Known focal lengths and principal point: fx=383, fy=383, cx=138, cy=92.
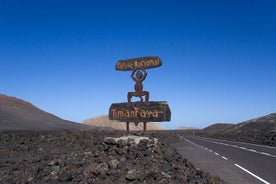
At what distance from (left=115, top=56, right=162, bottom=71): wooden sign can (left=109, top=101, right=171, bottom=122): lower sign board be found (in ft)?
8.65

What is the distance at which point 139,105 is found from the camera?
92.0 ft

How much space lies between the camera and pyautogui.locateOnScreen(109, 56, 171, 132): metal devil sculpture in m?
27.2

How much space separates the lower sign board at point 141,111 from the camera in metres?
27.2

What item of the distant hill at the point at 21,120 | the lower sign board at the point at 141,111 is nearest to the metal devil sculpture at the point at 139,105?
the lower sign board at the point at 141,111

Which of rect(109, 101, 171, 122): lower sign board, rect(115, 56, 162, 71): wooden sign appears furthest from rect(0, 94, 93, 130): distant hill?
rect(115, 56, 162, 71): wooden sign

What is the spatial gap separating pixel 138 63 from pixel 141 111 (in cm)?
349

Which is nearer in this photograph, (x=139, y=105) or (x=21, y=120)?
(x=139, y=105)

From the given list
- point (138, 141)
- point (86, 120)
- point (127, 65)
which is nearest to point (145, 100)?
point (127, 65)

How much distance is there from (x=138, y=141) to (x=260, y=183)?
836 cm

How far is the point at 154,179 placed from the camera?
1140 cm

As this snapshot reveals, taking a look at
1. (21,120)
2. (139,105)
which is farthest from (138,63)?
(21,120)

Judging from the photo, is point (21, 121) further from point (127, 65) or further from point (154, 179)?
point (154, 179)

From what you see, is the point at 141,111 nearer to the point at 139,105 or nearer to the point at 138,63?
the point at 139,105

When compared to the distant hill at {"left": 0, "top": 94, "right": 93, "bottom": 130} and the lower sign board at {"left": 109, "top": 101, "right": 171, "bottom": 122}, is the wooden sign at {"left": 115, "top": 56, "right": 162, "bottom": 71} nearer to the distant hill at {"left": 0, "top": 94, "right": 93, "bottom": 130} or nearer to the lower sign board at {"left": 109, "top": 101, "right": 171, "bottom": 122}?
the lower sign board at {"left": 109, "top": 101, "right": 171, "bottom": 122}
